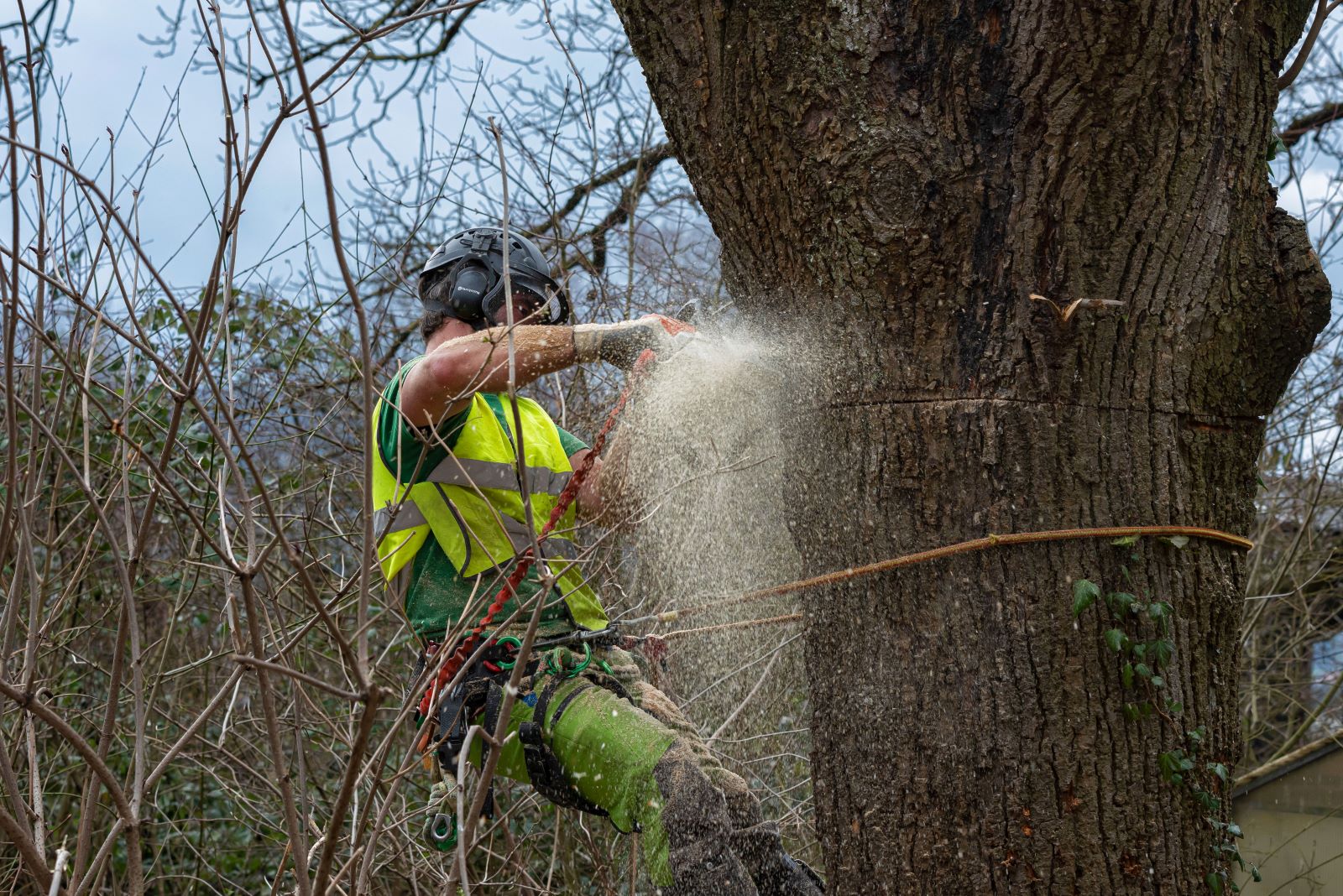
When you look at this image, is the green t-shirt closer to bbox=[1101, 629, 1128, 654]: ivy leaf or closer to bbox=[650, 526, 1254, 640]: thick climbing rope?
bbox=[650, 526, 1254, 640]: thick climbing rope

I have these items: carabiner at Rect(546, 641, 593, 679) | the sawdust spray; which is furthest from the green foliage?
carabiner at Rect(546, 641, 593, 679)

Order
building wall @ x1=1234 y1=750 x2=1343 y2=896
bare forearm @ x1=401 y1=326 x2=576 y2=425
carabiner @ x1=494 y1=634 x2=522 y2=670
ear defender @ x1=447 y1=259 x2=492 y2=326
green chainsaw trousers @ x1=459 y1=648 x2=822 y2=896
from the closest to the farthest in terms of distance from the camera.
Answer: green chainsaw trousers @ x1=459 y1=648 x2=822 y2=896 < bare forearm @ x1=401 y1=326 x2=576 y2=425 < carabiner @ x1=494 y1=634 x2=522 y2=670 < ear defender @ x1=447 y1=259 x2=492 y2=326 < building wall @ x1=1234 y1=750 x2=1343 y2=896

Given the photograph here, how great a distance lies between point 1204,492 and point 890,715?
28.6 inches

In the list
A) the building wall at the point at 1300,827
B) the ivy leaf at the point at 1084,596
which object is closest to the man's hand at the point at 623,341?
the ivy leaf at the point at 1084,596

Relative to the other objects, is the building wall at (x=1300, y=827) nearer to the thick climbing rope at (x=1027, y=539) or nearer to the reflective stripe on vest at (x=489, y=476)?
the thick climbing rope at (x=1027, y=539)

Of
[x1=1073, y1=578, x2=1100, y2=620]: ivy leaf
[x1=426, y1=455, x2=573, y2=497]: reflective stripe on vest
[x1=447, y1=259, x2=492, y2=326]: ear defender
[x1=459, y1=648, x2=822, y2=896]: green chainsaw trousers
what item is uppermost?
[x1=447, y1=259, x2=492, y2=326]: ear defender

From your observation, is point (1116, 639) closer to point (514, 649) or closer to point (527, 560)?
point (527, 560)

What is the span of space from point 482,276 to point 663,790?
161cm

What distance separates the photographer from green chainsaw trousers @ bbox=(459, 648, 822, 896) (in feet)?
8.45

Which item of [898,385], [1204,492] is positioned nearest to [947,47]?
[898,385]

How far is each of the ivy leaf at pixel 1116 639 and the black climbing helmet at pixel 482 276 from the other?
1.82 meters

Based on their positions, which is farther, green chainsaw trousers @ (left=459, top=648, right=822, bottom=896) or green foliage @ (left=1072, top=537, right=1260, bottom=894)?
green chainsaw trousers @ (left=459, top=648, right=822, bottom=896)

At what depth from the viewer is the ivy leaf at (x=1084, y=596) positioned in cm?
202

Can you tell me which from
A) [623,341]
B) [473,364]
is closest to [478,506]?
[473,364]
